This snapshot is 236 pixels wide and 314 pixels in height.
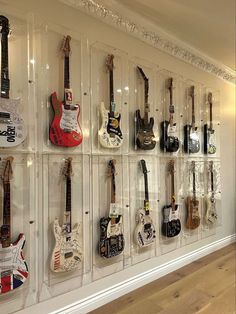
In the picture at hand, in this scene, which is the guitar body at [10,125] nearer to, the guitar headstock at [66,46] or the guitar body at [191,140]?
the guitar headstock at [66,46]

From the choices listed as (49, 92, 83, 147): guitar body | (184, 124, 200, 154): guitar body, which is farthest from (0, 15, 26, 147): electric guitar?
(184, 124, 200, 154): guitar body

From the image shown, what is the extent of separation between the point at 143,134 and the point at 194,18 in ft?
3.67

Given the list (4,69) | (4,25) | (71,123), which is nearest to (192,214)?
(71,123)

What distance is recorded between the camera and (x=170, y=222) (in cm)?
273

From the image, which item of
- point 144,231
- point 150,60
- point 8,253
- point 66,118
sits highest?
point 150,60

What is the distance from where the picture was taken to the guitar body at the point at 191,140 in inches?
117

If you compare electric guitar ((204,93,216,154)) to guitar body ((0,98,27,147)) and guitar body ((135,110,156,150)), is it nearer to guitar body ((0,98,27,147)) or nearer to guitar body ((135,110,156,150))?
guitar body ((135,110,156,150))

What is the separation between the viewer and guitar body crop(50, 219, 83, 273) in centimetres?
182

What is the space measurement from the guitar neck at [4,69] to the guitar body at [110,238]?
115 centimetres

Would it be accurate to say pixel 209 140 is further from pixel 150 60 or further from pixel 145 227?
pixel 145 227

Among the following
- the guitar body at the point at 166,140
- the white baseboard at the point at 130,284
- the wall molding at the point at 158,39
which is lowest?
the white baseboard at the point at 130,284

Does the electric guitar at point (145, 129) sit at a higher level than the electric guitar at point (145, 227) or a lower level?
higher

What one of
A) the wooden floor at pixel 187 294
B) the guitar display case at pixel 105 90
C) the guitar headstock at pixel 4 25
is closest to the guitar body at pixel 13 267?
the wooden floor at pixel 187 294

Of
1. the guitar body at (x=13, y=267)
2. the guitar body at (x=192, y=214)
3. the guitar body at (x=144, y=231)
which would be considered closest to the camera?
the guitar body at (x=13, y=267)
